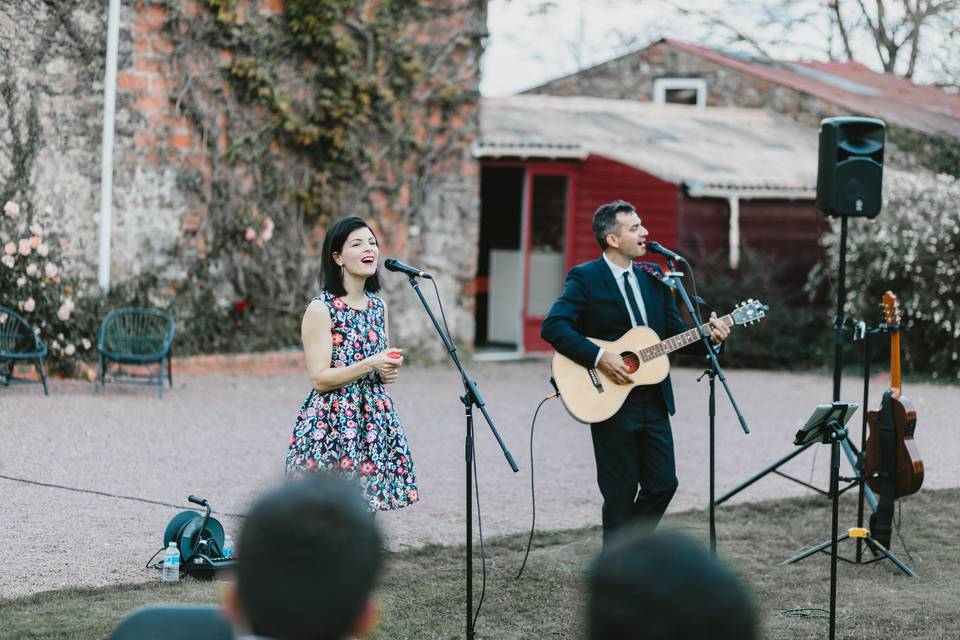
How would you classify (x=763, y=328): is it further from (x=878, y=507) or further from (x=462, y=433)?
(x=878, y=507)

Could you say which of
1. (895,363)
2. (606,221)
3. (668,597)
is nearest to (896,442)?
(895,363)

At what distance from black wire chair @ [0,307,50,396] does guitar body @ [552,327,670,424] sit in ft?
22.2

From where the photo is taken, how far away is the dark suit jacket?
561 centimetres

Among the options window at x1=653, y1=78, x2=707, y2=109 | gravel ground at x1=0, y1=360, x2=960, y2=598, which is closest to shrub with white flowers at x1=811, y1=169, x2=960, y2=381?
gravel ground at x1=0, y1=360, x2=960, y2=598

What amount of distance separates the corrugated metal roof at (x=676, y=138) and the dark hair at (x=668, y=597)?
1371 centimetres

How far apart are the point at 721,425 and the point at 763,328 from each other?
4.38m

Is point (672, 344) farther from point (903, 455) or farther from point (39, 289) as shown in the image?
point (39, 289)

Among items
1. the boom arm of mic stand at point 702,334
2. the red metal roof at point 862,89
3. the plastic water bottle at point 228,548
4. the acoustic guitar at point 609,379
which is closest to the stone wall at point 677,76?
the red metal roof at point 862,89

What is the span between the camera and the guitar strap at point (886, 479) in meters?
6.59

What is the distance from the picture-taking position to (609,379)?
5578 mm

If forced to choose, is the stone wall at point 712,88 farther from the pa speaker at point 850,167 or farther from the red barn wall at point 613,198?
the pa speaker at point 850,167

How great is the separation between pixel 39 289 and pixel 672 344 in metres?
7.99

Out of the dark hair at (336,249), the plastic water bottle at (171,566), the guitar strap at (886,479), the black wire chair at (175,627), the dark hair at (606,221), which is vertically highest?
the dark hair at (606,221)

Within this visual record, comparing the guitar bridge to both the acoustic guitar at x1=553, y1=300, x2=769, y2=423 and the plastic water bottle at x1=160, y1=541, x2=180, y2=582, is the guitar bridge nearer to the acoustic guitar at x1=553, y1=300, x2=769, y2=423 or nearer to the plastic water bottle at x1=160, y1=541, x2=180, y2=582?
the acoustic guitar at x1=553, y1=300, x2=769, y2=423
